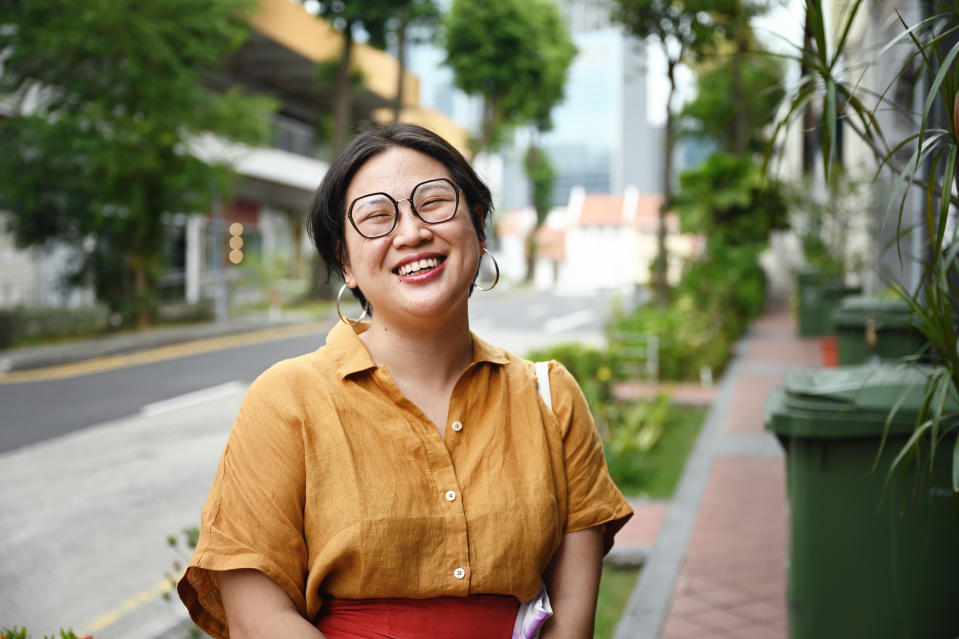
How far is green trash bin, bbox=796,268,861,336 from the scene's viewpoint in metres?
14.3

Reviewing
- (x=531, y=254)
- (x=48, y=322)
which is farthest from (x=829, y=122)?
(x=531, y=254)

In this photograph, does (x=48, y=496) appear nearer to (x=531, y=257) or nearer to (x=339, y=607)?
(x=339, y=607)

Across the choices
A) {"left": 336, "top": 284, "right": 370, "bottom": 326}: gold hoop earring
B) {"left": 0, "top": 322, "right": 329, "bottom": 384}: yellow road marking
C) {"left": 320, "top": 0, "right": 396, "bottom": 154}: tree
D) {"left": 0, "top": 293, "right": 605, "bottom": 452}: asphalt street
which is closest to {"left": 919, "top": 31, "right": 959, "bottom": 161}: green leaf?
{"left": 336, "top": 284, "right": 370, "bottom": 326}: gold hoop earring

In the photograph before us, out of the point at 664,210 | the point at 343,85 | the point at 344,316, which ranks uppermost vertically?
the point at 343,85

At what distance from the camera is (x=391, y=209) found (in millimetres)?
1863

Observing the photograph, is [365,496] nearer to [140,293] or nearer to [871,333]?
[871,333]

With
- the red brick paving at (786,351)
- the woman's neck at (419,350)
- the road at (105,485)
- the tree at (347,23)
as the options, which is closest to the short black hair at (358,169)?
the woman's neck at (419,350)

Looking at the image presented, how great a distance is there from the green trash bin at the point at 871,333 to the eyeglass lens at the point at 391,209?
4797 millimetres

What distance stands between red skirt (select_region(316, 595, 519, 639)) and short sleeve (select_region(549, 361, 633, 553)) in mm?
302

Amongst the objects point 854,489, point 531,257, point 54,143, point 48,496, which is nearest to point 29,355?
point 54,143

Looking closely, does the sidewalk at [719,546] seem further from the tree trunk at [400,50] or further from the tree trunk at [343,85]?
the tree trunk at [400,50]

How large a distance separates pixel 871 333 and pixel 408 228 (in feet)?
18.4

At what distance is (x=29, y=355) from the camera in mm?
12867

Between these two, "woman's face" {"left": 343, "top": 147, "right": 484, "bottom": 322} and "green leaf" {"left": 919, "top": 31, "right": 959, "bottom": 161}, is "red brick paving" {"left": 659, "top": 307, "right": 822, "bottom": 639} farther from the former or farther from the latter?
"green leaf" {"left": 919, "top": 31, "right": 959, "bottom": 161}
